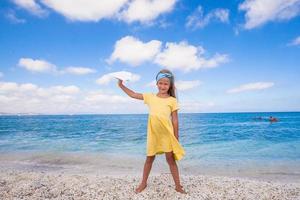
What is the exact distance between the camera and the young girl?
15.9 feet

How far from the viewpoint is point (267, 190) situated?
5.55 meters

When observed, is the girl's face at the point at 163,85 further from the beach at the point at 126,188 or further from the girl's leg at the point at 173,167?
the beach at the point at 126,188

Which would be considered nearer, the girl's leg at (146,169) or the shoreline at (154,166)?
the girl's leg at (146,169)

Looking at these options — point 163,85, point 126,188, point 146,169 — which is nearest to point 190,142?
point 126,188

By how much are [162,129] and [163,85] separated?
2.70ft

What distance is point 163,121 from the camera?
4801 millimetres

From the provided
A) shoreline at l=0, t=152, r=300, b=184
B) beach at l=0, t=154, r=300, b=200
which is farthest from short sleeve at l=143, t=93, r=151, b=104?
shoreline at l=0, t=152, r=300, b=184

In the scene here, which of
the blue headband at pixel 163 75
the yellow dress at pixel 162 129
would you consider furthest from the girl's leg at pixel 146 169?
the blue headband at pixel 163 75

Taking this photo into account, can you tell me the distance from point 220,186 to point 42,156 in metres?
8.32

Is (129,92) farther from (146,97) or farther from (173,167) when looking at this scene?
(173,167)

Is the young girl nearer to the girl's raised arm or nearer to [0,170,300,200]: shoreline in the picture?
the girl's raised arm

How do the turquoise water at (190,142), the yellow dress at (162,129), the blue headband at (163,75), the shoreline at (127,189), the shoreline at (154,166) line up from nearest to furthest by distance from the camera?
the yellow dress at (162,129)
the blue headband at (163,75)
the shoreline at (127,189)
the shoreline at (154,166)
the turquoise water at (190,142)

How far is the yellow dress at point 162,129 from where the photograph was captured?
15.8 feet

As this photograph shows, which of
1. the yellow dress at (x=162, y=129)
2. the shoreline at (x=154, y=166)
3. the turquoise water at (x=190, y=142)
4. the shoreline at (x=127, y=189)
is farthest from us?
the turquoise water at (x=190, y=142)
